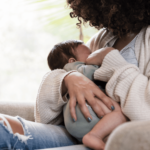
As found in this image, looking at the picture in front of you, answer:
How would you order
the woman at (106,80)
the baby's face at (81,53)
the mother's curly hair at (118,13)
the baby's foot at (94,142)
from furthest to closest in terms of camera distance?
the baby's face at (81,53) → the mother's curly hair at (118,13) → the woman at (106,80) → the baby's foot at (94,142)

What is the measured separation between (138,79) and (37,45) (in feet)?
8.29

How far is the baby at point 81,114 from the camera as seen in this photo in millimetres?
835

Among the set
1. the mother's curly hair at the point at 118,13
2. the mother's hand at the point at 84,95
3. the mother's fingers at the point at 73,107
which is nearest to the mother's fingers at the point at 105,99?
the mother's hand at the point at 84,95

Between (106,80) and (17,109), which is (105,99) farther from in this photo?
(17,109)

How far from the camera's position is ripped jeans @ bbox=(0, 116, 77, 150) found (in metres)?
0.83

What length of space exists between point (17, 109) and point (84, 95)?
0.56 meters

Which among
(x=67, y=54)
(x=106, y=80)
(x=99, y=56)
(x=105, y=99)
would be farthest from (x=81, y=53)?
(x=105, y=99)

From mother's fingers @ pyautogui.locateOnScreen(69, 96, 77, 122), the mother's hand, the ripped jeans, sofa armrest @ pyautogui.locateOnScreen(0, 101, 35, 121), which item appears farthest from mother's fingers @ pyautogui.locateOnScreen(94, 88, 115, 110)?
sofa armrest @ pyautogui.locateOnScreen(0, 101, 35, 121)

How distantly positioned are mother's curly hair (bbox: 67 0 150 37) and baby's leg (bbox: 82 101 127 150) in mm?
472

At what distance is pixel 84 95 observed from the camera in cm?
96

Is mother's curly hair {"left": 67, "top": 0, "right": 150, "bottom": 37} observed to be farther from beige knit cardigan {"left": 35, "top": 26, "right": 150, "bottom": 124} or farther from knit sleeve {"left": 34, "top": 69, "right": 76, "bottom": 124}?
knit sleeve {"left": 34, "top": 69, "right": 76, "bottom": 124}

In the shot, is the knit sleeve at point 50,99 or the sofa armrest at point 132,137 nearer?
the sofa armrest at point 132,137

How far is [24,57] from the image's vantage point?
323 cm

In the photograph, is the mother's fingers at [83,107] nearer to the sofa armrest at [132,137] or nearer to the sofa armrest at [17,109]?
the sofa armrest at [132,137]
